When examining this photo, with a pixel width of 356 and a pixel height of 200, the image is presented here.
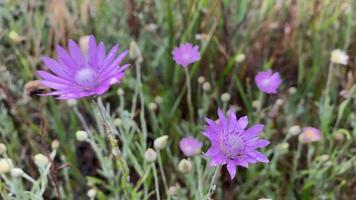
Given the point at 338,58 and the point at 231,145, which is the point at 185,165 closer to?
the point at 231,145

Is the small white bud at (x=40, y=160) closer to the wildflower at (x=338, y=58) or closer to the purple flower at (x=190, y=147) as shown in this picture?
the purple flower at (x=190, y=147)

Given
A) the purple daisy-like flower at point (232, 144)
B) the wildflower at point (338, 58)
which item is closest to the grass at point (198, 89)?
the wildflower at point (338, 58)

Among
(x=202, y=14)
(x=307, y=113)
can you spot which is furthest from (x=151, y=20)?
(x=307, y=113)

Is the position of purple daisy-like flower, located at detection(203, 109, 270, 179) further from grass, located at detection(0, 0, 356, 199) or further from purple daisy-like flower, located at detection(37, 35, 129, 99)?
grass, located at detection(0, 0, 356, 199)

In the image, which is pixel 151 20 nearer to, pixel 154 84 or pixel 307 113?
pixel 154 84

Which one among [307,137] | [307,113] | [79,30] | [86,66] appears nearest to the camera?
[86,66]

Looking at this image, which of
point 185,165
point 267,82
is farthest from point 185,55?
point 185,165
